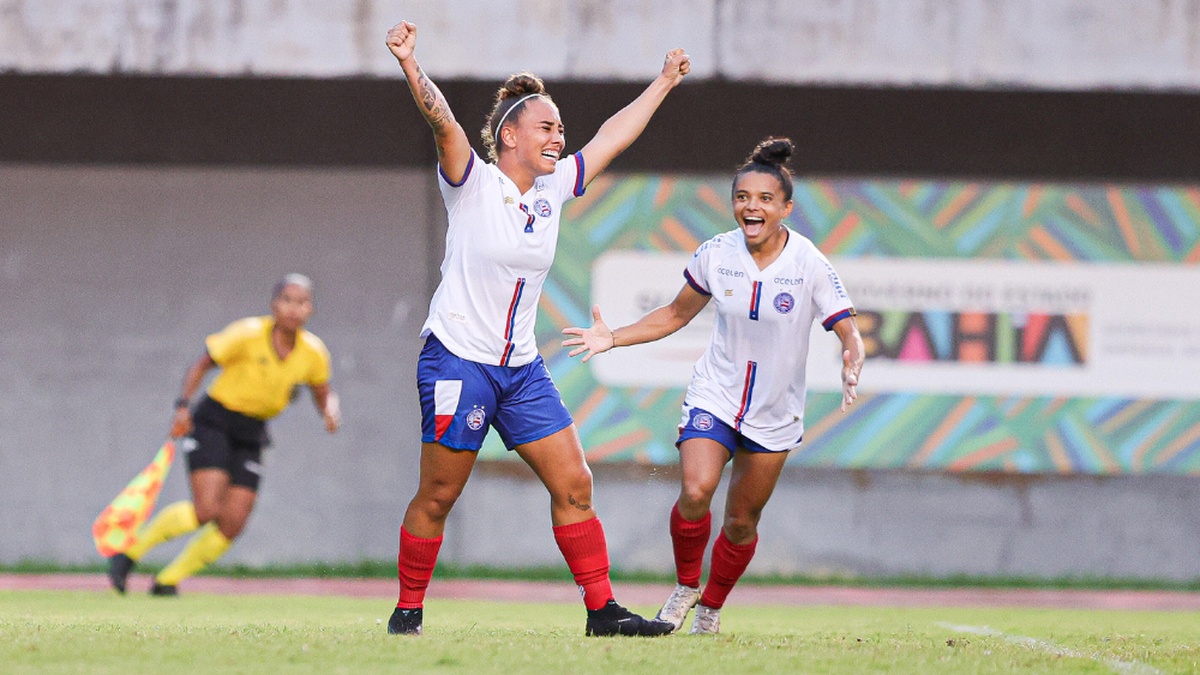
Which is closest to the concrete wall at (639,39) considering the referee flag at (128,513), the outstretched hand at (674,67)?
the referee flag at (128,513)

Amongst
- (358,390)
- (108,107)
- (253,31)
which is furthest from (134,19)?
(358,390)

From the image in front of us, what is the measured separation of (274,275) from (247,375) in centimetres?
288

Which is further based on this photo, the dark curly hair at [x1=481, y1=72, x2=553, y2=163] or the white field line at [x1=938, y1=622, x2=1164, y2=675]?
the dark curly hair at [x1=481, y1=72, x2=553, y2=163]

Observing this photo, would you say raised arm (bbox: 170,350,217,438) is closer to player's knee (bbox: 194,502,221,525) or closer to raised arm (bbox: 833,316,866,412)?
player's knee (bbox: 194,502,221,525)

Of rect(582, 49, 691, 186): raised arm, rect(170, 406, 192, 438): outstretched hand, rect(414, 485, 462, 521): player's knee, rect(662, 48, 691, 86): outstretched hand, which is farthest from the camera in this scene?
rect(170, 406, 192, 438): outstretched hand

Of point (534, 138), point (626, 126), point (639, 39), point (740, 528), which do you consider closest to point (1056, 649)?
point (740, 528)

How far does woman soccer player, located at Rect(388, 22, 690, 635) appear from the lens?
16.3 feet

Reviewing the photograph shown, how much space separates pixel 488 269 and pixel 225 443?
4428mm

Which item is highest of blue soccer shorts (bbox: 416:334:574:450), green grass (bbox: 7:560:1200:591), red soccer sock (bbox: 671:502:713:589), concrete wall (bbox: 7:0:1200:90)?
concrete wall (bbox: 7:0:1200:90)

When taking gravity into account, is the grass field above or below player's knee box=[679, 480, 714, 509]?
below

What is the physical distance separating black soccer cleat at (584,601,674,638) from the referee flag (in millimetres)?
4934

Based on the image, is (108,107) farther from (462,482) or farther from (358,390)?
(462,482)

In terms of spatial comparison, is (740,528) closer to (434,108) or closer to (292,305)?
(434,108)

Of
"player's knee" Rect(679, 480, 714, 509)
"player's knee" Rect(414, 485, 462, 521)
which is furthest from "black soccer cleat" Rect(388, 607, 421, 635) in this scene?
"player's knee" Rect(679, 480, 714, 509)
